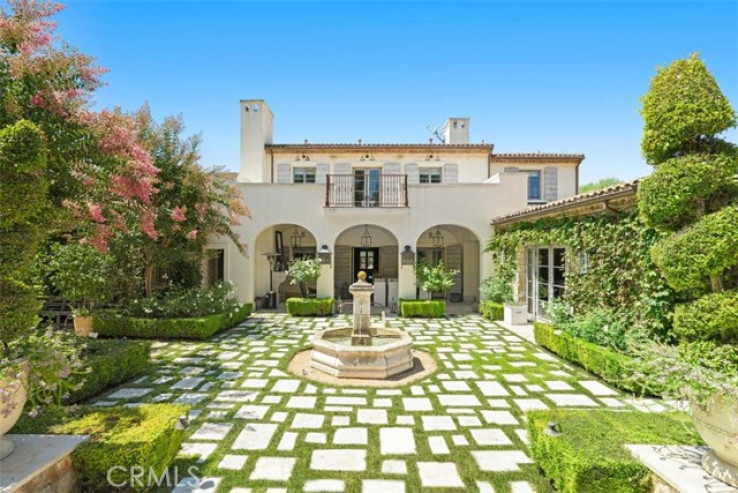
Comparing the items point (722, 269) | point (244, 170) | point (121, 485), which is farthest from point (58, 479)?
point (244, 170)

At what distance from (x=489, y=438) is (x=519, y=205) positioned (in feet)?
36.6

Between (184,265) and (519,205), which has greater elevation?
(519,205)

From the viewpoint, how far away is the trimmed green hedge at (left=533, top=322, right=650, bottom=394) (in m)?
5.85

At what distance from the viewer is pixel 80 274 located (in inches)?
356

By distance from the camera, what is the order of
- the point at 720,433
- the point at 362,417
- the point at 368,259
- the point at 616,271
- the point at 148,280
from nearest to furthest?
the point at 720,433
the point at 362,417
the point at 616,271
the point at 148,280
the point at 368,259

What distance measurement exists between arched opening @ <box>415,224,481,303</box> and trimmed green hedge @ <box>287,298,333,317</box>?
19.0 ft

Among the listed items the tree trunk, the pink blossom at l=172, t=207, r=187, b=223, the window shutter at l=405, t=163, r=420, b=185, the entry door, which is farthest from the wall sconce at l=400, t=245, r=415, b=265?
the tree trunk

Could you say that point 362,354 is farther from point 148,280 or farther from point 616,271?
point 148,280

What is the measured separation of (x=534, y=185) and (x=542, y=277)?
8.45 m

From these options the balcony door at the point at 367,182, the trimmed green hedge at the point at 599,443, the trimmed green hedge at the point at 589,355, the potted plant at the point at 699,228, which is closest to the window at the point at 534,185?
the balcony door at the point at 367,182

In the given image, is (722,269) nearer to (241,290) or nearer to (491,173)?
(241,290)

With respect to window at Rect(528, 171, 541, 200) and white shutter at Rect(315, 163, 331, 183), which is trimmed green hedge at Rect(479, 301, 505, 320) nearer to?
window at Rect(528, 171, 541, 200)

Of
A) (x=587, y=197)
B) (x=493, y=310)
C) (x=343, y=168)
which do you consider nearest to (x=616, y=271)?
(x=587, y=197)

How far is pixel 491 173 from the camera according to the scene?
17.6 m
